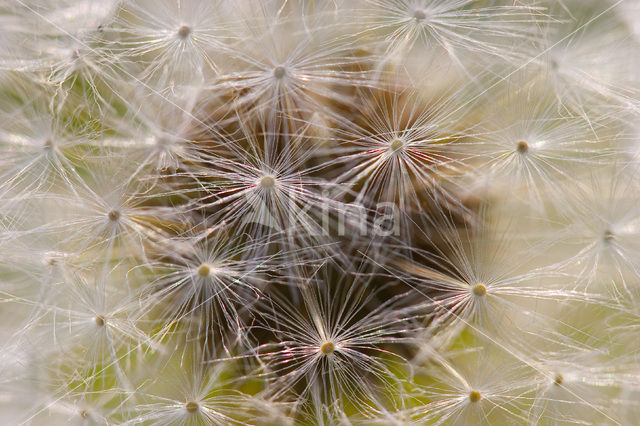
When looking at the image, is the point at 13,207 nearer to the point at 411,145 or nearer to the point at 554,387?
the point at 411,145

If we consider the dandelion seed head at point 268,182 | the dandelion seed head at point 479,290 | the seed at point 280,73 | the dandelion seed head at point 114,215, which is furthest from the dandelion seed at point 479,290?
the dandelion seed head at point 114,215

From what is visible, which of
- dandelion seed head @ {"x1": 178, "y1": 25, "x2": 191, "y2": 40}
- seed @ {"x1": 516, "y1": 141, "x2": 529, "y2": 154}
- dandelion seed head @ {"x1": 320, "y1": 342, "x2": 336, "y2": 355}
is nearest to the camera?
dandelion seed head @ {"x1": 320, "y1": 342, "x2": 336, "y2": 355}

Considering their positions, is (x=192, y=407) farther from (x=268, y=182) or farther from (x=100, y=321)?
(x=268, y=182)

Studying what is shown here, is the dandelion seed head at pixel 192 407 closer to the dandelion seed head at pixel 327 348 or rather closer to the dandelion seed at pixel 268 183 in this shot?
the dandelion seed head at pixel 327 348

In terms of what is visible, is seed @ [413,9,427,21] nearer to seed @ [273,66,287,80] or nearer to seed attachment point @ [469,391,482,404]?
seed @ [273,66,287,80]

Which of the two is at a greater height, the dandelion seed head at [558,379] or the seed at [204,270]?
the seed at [204,270]

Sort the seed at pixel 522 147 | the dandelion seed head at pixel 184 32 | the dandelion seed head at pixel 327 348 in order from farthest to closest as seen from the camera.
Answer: the dandelion seed head at pixel 184 32
the seed at pixel 522 147
the dandelion seed head at pixel 327 348

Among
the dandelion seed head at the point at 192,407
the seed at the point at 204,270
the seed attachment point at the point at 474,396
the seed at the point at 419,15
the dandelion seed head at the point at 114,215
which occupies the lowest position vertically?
the dandelion seed head at the point at 192,407

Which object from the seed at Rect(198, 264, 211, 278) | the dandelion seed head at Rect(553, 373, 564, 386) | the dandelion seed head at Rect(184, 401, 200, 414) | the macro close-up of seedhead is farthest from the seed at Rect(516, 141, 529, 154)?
the dandelion seed head at Rect(184, 401, 200, 414)
